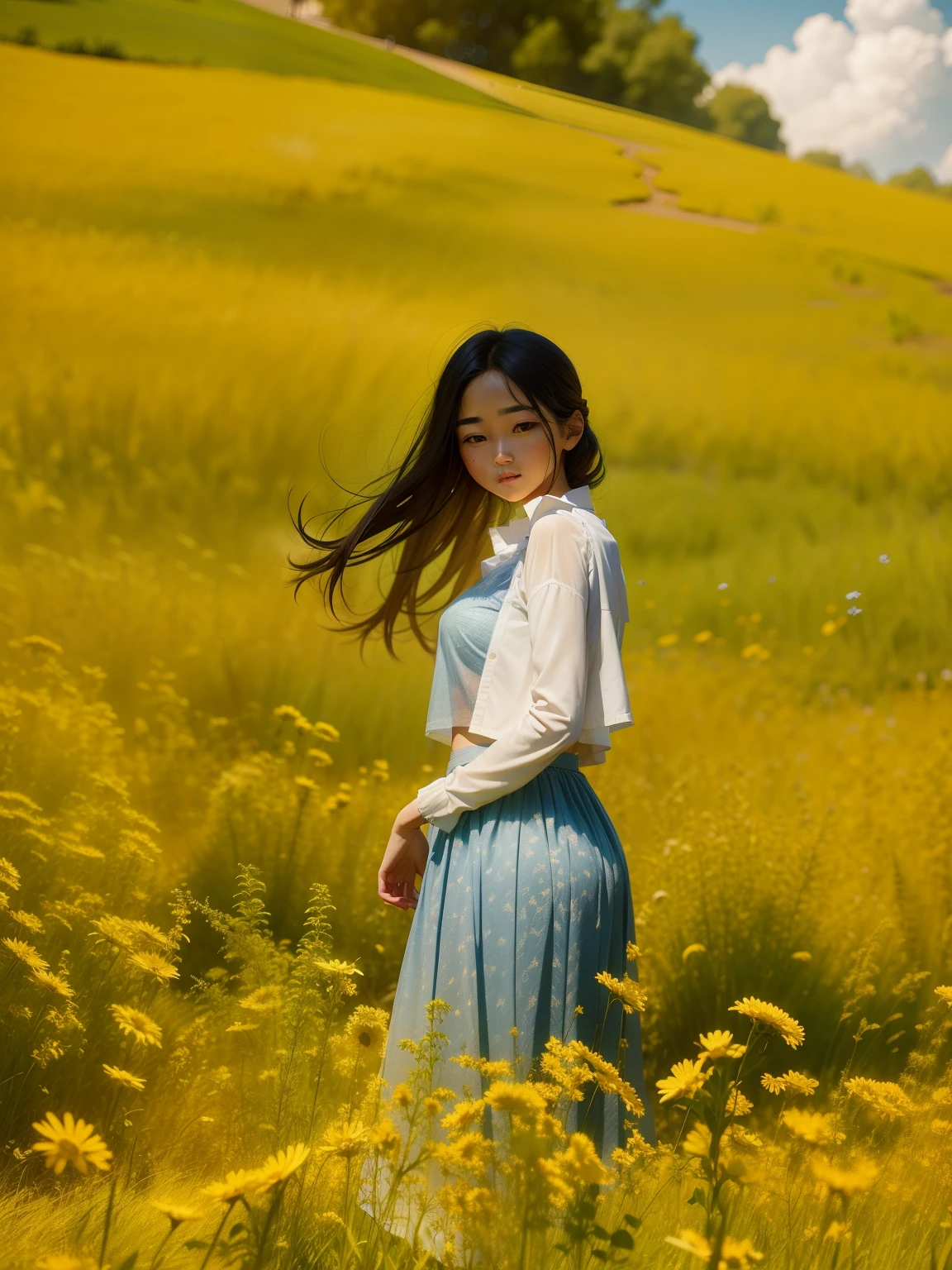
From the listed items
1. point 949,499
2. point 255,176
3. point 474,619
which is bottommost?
point 474,619

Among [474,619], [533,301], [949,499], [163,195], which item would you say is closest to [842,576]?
[949,499]

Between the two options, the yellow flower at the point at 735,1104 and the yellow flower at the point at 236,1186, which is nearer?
the yellow flower at the point at 236,1186

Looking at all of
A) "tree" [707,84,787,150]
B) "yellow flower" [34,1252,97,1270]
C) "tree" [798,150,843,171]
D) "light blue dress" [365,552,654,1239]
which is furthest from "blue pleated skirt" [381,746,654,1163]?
"tree" [798,150,843,171]

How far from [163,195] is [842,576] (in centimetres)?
264

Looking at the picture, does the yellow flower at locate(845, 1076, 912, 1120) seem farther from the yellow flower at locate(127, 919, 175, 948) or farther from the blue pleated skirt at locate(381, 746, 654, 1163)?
the yellow flower at locate(127, 919, 175, 948)

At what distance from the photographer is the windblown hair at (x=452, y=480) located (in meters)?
1.93

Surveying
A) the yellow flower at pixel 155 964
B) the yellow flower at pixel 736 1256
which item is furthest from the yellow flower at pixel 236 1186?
the yellow flower at pixel 736 1256

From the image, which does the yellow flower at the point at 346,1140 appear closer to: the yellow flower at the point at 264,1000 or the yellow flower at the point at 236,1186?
the yellow flower at the point at 236,1186

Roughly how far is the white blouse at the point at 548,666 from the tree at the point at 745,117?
3196mm

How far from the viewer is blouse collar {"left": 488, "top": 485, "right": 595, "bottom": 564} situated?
184 cm

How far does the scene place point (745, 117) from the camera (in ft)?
14.8

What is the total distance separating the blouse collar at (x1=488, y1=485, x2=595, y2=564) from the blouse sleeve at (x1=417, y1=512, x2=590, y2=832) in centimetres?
7

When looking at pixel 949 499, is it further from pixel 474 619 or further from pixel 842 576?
pixel 474 619

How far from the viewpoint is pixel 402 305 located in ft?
13.4
